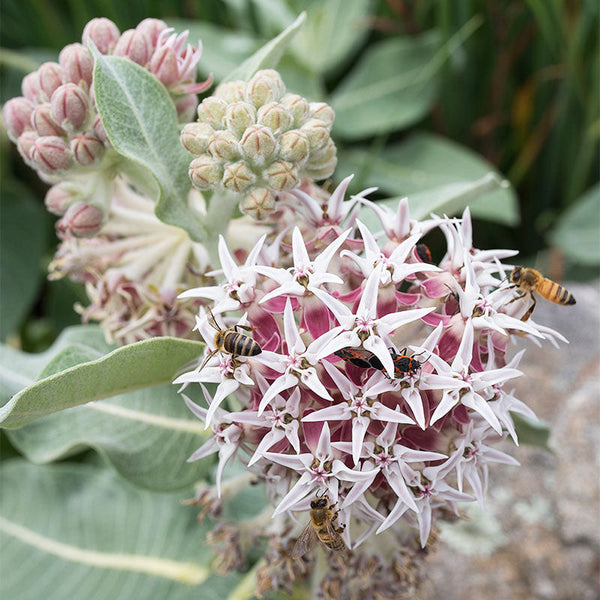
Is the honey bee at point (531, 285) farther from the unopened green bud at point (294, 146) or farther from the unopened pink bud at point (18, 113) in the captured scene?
the unopened pink bud at point (18, 113)

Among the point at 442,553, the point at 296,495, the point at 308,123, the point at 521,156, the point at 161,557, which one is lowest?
the point at 442,553

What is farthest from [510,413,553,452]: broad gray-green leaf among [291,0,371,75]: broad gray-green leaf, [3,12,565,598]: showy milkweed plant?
[291,0,371,75]: broad gray-green leaf

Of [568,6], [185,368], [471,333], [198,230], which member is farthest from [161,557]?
[568,6]

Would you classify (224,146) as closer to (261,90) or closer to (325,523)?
(261,90)

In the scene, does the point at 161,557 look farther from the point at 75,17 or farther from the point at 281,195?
the point at 75,17

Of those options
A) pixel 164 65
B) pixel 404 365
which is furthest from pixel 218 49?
pixel 404 365

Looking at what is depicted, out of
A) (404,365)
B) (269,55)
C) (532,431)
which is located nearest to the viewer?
(404,365)
